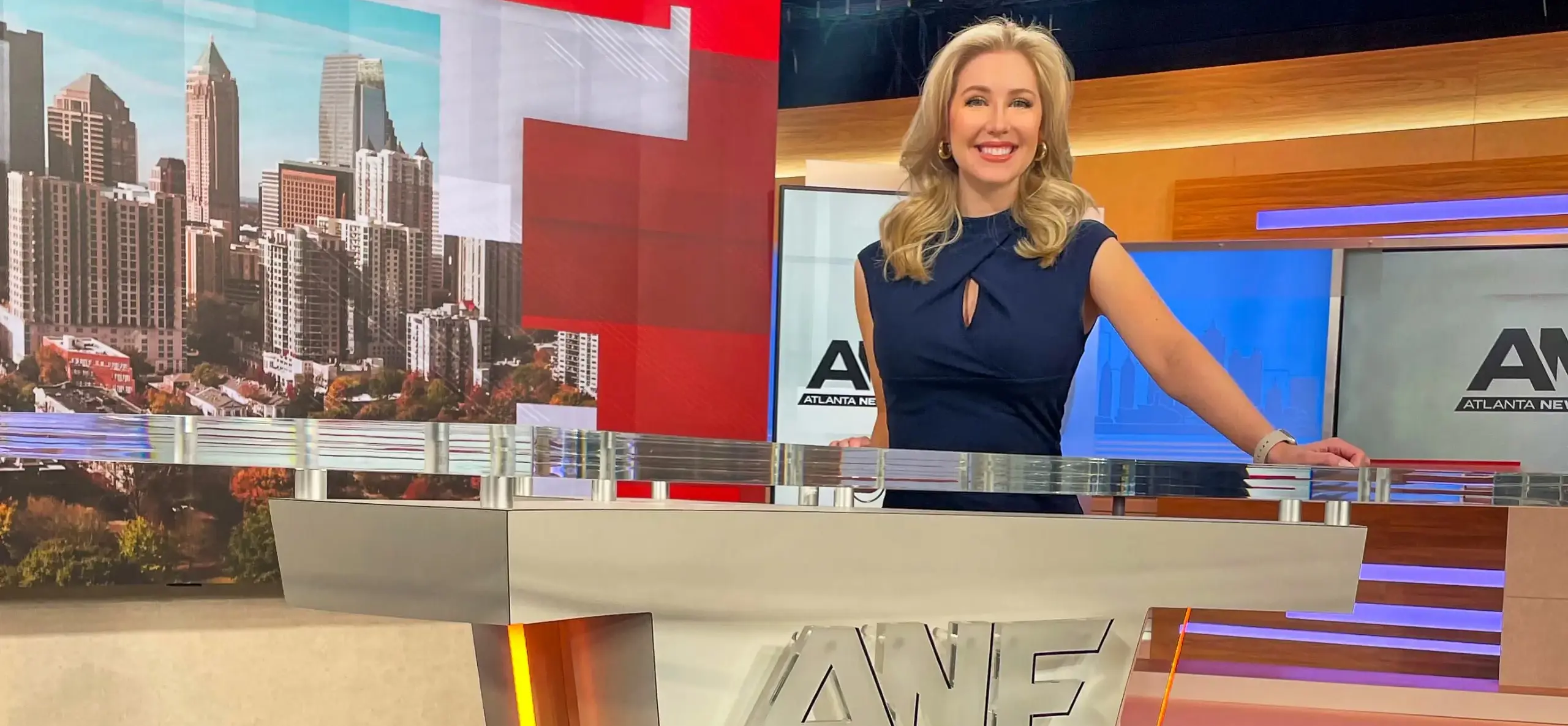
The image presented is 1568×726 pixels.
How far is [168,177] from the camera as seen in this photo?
2340 millimetres

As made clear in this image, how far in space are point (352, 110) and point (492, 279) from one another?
513 millimetres

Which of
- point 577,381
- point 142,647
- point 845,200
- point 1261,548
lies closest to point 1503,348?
point 845,200

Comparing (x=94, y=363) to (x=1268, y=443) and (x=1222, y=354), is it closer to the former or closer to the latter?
(x=1268, y=443)

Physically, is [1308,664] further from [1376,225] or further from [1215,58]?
[1215,58]

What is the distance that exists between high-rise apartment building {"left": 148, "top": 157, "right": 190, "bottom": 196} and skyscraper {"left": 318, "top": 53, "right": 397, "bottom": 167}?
0.29 meters

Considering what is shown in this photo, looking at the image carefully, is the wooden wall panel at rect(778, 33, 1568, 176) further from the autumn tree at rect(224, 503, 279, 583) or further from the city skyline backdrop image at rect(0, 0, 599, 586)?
the autumn tree at rect(224, 503, 279, 583)

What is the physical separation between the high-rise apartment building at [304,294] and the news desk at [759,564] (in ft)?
5.87

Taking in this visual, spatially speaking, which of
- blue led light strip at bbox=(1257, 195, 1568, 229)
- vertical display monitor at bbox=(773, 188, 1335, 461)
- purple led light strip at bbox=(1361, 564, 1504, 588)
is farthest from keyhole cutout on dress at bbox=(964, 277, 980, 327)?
blue led light strip at bbox=(1257, 195, 1568, 229)

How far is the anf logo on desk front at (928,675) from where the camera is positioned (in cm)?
79

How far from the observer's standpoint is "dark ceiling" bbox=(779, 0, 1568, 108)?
3824 mm

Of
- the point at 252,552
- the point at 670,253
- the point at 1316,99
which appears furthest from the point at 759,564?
the point at 1316,99

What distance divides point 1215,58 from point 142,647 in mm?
3842

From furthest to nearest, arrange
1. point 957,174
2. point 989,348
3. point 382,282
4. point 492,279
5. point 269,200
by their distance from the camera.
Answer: point 492,279 → point 382,282 → point 269,200 → point 957,174 → point 989,348

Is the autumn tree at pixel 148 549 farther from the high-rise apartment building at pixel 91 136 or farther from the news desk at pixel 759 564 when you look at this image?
the news desk at pixel 759 564
